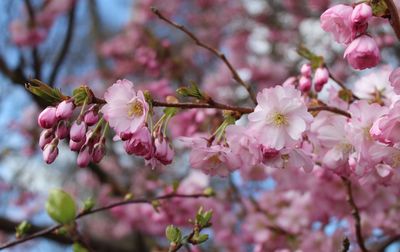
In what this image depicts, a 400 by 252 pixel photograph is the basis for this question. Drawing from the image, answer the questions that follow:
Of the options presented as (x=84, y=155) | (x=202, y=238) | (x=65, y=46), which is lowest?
(x=65, y=46)

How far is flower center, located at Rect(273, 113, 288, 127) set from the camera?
1424 mm

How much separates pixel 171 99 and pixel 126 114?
22 cm

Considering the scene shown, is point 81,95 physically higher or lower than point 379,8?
lower

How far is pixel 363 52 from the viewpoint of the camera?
136 centimetres

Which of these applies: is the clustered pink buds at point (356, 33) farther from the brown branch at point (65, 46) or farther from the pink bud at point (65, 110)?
the brown branch at point (65, 46)

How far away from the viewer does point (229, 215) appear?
151 inches

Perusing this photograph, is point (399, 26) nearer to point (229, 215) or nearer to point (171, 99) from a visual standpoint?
point (171, 99)

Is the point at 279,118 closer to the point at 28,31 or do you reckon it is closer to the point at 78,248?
the point at 78,248

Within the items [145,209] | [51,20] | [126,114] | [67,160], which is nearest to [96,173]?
[145,209]

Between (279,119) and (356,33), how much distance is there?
30cm

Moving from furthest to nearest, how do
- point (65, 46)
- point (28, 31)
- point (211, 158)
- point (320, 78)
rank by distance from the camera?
point (28, 31) < point (65, 46) < point (320, 78) < point (211, 158)

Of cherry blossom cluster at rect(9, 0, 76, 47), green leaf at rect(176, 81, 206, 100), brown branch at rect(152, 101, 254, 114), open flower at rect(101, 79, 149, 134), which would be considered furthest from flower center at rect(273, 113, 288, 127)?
cherry blossom cluster at rect(9, 0, 76, 47)

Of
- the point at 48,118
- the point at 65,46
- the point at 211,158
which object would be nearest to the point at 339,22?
the point at 211,158

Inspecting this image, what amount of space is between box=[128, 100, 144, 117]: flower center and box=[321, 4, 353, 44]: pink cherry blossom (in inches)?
22.4
